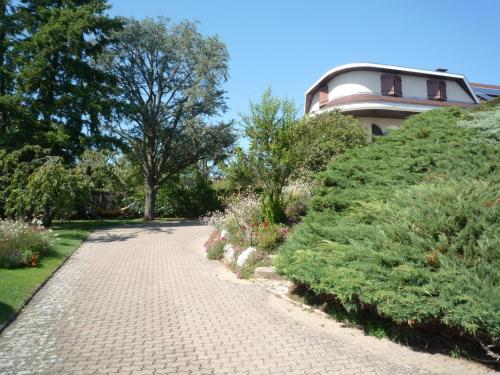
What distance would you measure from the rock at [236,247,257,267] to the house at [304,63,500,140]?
53.3ft

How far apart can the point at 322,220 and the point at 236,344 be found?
12.2 feet

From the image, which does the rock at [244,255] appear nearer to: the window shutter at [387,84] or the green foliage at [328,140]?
the green foliage at [328,140]

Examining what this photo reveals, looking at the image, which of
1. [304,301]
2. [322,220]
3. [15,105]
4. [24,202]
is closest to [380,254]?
[304,301]

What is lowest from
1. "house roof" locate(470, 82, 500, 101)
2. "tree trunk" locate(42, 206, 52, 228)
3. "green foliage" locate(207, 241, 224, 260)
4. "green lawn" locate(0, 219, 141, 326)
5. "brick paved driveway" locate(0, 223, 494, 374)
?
"brick paved driveway" locate(0, 223, 494, 374)

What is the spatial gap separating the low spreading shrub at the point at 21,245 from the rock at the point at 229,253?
16.8 ft

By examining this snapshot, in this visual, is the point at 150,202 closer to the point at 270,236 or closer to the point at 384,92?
the point at 384,92

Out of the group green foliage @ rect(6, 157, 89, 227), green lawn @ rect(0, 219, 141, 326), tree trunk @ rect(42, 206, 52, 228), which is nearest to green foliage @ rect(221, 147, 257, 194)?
green lawn @ rect(0, 219, 141, 326)

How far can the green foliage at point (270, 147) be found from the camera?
11.8 m

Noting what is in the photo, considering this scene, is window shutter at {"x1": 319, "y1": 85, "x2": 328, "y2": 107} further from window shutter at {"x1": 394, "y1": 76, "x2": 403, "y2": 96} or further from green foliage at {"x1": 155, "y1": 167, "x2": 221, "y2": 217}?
green foliage at {"x1": 155, "y1": 167, "x2": 221, "y2": 217}

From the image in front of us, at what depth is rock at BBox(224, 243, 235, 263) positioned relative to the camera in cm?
1087

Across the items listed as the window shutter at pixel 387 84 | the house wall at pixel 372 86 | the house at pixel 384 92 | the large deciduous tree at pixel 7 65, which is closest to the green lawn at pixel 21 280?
→ the large deciduous tree at pixel 7 65

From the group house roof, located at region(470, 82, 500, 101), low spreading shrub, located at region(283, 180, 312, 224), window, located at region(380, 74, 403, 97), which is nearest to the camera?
low spreading shrub, located at region(283, 180, 312, 224)

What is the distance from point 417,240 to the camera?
539 cm

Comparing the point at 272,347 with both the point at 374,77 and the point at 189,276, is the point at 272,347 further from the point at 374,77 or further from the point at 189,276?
the point at 374,77
